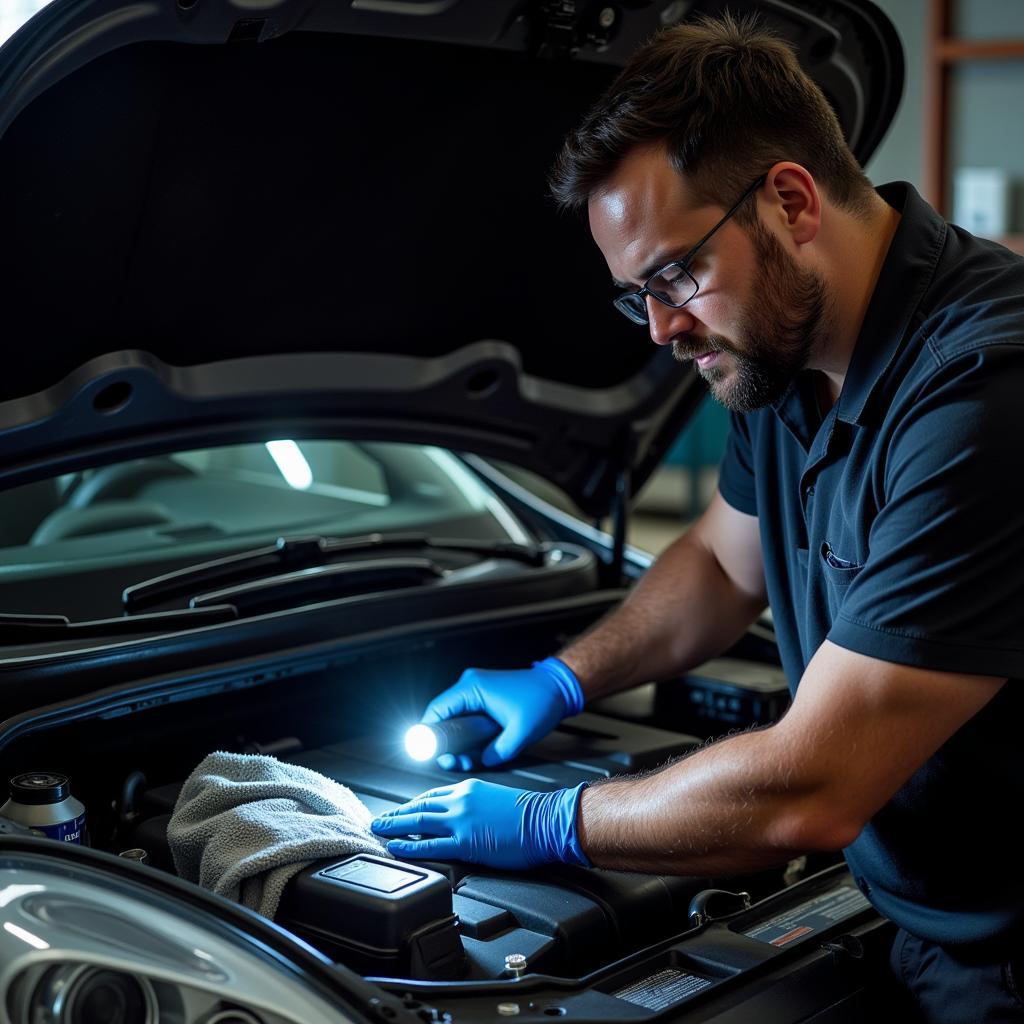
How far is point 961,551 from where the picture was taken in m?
1.23

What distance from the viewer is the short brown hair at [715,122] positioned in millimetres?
1425

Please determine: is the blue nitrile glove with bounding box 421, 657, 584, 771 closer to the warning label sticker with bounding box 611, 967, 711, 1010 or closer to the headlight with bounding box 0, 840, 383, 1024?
the warning label sticker with bounding box 611, 967, 711, 1010

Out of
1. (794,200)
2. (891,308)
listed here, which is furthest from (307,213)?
(891,308)

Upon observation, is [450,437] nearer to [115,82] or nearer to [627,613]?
[627,613]

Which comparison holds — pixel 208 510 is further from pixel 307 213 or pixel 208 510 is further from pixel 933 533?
pixel 933 533

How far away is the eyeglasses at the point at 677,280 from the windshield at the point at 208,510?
694 millimetres

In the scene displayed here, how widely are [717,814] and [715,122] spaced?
0.73m

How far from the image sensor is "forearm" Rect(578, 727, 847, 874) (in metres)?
1.29

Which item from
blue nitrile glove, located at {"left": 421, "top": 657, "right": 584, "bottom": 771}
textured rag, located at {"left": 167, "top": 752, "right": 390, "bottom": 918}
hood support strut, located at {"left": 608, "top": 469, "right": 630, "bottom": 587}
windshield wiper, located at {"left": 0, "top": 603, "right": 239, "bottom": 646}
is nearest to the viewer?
textured rag, located at {"left": 167, "top": 752, "right": 390, "bottom": 918}

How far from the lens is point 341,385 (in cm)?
193

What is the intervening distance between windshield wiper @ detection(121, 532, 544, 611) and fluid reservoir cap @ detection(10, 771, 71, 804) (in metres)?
0.41

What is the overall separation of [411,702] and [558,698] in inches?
9.5

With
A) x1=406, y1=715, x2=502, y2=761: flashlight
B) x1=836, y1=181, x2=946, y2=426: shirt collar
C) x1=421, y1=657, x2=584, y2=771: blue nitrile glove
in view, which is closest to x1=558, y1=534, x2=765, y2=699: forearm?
x1=421, y1=657, x2=584, y2=771: blue nitrile glove

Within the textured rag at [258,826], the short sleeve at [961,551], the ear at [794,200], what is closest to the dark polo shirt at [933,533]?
the short sleeve at [961,551]
